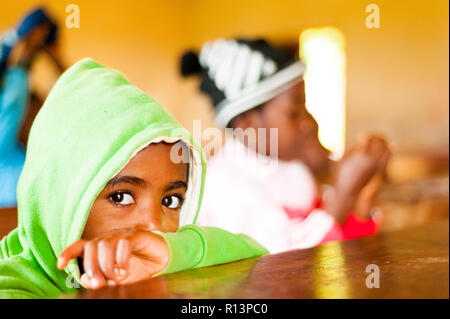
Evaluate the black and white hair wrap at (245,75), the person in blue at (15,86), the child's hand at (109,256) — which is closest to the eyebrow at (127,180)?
the child's hand at (109,256)

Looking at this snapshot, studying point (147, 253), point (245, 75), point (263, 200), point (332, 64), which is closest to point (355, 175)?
point (263, 200)

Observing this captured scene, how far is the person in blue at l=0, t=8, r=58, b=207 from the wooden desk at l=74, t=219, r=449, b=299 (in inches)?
17.7

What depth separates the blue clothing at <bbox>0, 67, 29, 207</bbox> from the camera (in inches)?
31.6

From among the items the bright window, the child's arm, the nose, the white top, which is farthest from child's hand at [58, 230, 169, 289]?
the bright window

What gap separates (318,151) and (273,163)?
0.45ft

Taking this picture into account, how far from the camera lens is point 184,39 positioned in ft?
7.75

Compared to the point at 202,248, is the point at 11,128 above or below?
above

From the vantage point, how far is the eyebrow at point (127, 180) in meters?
0.46

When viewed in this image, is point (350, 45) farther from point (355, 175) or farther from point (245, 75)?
point (355, 175)

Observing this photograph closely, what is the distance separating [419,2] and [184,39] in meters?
0.99

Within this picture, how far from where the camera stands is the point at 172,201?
1.66 ft

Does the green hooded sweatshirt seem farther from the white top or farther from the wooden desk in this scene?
the white top

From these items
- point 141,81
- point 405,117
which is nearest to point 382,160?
point 405,117
